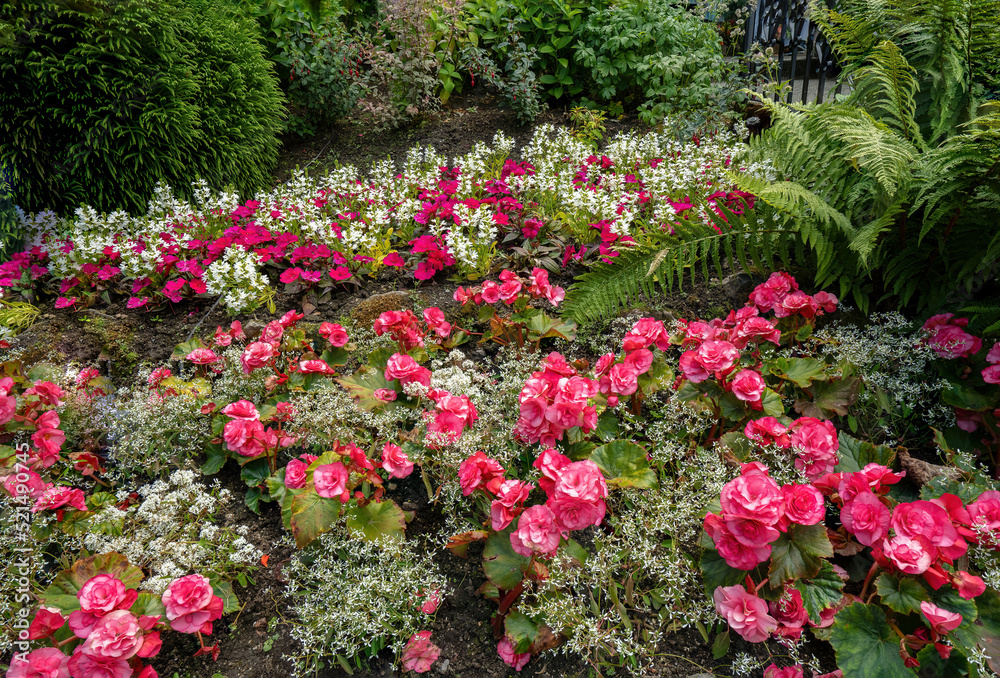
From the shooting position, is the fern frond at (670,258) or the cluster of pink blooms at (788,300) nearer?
the cluster of pink blooms at (788,300)

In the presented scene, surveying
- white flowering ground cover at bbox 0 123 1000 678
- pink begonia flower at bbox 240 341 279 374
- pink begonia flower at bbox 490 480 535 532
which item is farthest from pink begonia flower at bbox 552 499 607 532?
pink begonia flower at bbox 240 341 279 374

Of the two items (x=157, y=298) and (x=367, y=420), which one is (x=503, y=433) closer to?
(x=367, y=420)

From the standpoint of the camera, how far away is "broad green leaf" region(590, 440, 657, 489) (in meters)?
1.62

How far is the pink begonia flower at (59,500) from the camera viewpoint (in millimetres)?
1773

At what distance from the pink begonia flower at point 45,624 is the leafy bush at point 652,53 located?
493 cm

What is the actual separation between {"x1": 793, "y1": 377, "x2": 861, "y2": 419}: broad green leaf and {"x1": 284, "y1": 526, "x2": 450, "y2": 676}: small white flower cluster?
142 cm

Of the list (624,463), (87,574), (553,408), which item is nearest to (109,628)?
(87,574)

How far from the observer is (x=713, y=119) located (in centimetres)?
445

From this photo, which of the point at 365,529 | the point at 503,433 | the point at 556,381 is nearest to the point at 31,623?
the point at 365,529

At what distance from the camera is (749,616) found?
1351mm

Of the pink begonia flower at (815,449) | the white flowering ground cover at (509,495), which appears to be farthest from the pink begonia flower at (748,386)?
the pink begonia flower at (815,449)

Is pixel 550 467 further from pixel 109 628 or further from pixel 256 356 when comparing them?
pixel 256 356

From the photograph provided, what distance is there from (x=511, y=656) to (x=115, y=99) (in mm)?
3956

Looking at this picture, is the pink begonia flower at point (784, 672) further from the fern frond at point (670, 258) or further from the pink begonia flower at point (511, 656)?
the fern frond at point (670, 258)
